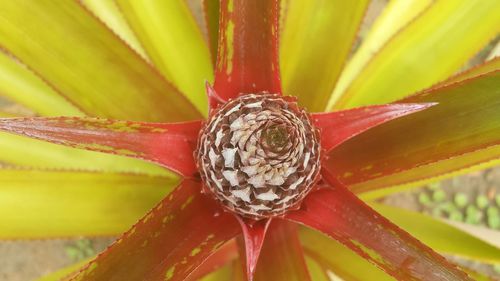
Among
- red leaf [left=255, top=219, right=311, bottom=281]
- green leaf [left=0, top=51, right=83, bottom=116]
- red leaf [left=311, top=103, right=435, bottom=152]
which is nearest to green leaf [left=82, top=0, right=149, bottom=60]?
green leaf [left=0, top=51, right=83, bottom=116]

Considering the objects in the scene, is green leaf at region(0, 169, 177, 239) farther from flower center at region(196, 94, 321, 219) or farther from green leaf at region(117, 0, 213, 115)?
flower center at region(196, 94, 321, 219)

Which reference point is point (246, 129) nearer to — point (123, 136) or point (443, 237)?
point (123, 136)

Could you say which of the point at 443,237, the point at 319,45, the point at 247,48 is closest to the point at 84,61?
the point at 247,48

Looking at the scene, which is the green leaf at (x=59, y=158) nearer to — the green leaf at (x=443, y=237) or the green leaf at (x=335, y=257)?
the green leaf at (x=335, y=257)

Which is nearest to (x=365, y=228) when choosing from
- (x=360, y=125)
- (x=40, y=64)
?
(x=360, y=125)

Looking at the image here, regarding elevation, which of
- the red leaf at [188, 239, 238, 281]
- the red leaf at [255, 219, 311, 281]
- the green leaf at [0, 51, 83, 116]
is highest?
the green leaf at [0, 51, 83, 116]

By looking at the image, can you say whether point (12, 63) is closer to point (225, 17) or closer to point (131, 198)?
point (131, 198)

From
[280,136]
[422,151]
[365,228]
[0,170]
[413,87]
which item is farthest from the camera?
[413,87]

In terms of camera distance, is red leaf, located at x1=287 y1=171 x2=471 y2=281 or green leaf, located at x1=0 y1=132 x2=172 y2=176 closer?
red leaf, located at x1=287 y1=171 x2=471 y2=281
